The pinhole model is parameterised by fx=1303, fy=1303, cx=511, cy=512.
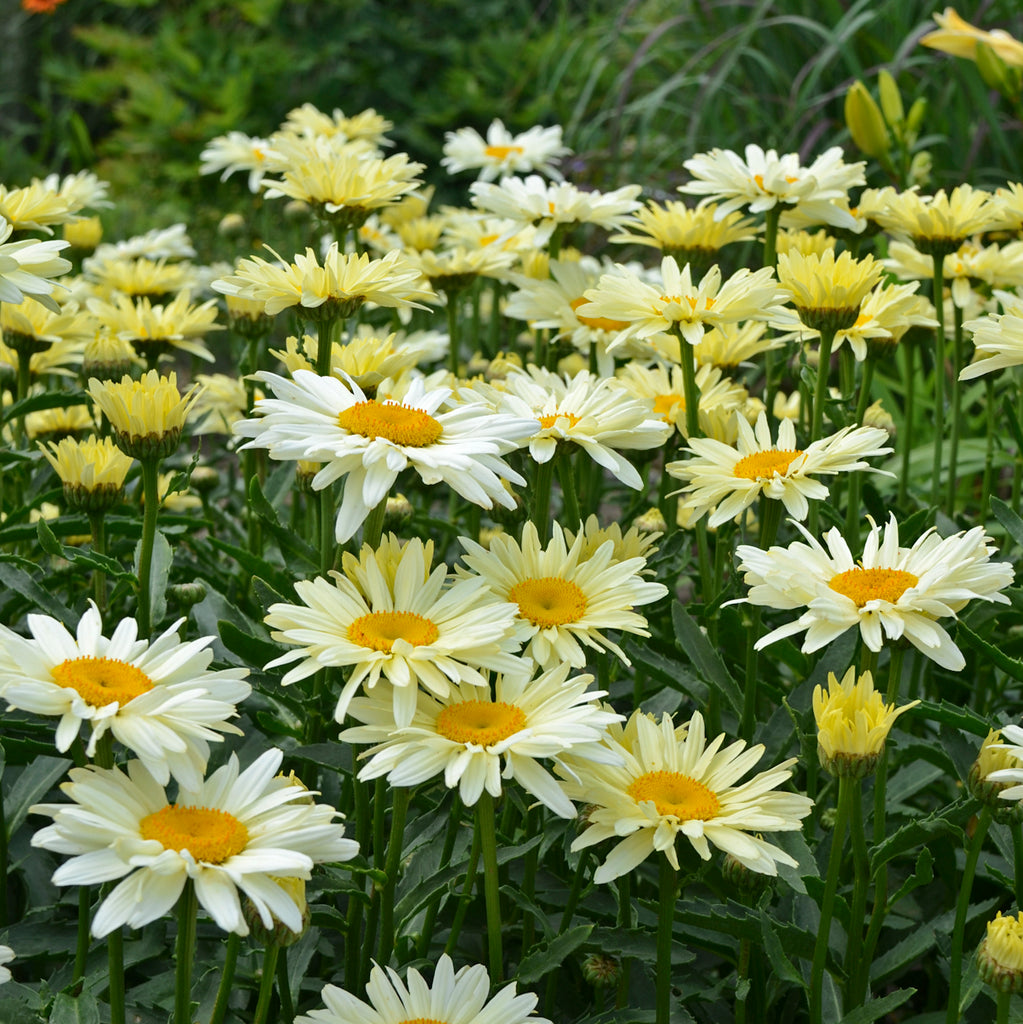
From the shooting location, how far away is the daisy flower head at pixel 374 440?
123 cm

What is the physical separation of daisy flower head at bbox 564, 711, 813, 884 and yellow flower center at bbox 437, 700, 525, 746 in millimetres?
72

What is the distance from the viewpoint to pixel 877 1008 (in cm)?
132

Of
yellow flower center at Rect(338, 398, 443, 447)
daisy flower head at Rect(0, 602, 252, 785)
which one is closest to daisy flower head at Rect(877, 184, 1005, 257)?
yellow flower center at Rect(338, 398, 443, 447)

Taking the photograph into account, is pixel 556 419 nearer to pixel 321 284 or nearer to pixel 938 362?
pixel 321 284

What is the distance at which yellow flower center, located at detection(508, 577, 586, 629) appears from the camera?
1309 millimetres

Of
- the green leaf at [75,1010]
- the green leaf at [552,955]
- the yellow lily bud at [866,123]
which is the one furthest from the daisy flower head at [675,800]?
the yellow lily bud at [866,123]

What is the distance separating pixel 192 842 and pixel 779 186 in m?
1.32

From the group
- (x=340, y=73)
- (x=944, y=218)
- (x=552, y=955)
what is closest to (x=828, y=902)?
(x=552, y=955)

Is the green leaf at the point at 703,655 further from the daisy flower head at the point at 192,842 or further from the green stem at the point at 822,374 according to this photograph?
the daisy flower head at the point at 192,842

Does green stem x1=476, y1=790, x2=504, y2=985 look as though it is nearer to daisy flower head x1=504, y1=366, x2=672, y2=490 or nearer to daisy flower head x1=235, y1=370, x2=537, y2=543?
daisy flower head x1=235, y1=370, x2=537, y2=543

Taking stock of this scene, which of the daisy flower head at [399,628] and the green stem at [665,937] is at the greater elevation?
the daisy flower head at [399,628]

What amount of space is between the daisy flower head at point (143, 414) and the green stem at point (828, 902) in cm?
80

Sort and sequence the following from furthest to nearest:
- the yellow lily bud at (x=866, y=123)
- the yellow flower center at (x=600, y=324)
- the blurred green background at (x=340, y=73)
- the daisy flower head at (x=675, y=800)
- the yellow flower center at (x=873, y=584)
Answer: the blurred green background at (x=340, y=73)
the yellow lily bud at (x=866, y=123)
the yellow flower center at (x=600, y=324)
the yellow flower center at (x=873, y=584)
the daisy flower head at (x=675, y=800)

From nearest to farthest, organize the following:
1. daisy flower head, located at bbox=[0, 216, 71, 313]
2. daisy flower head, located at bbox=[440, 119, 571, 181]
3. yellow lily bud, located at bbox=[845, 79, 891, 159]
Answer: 1. daisy flower head, located at bbox=[0, 216, 71, 313]
2. yellow lily bud, located at bbox=[845, 79, 891, 159]
3. daisy flower head, located at bbox=[440, 119, 571, 181]
